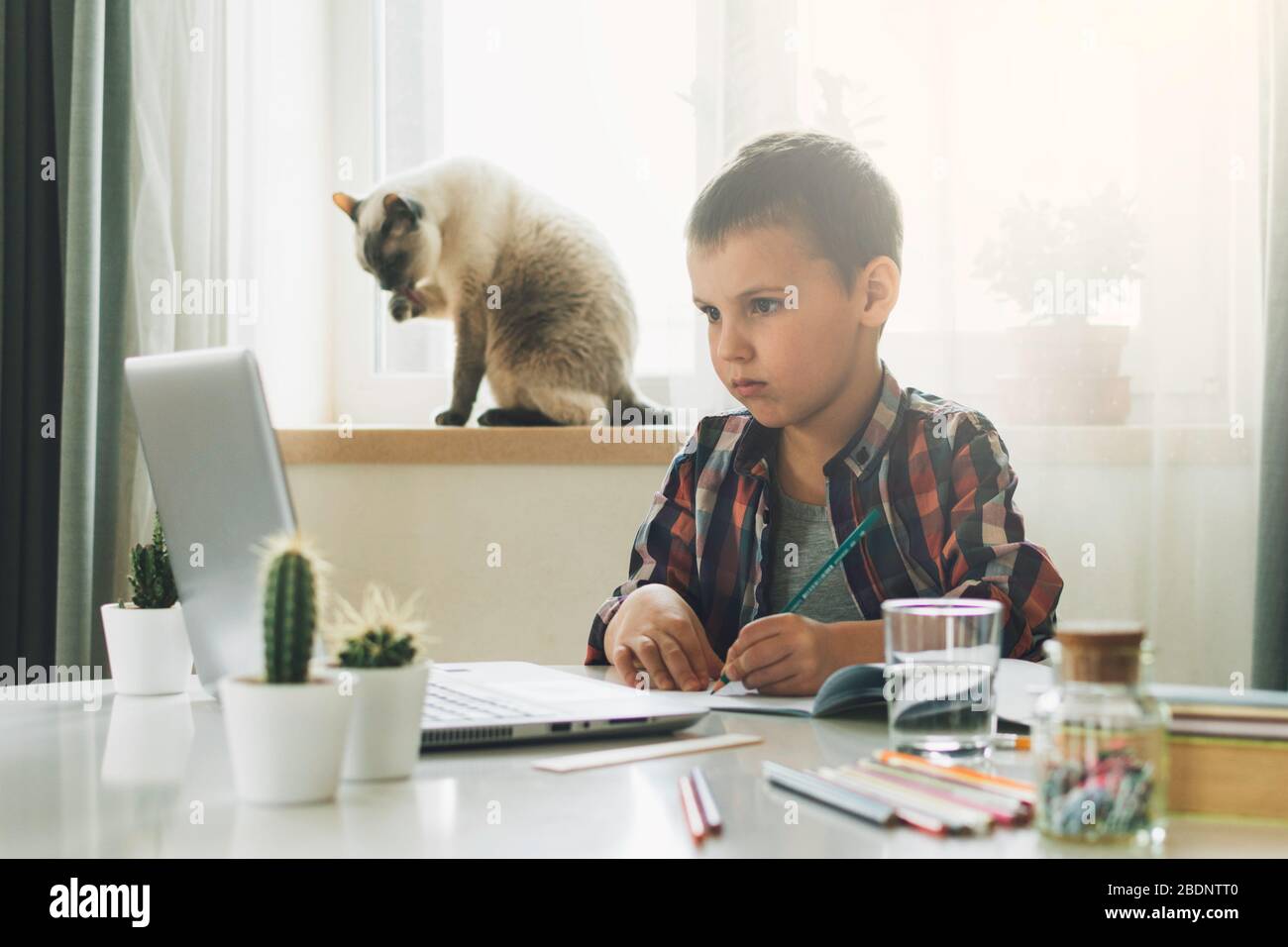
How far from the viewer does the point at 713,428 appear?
1479 millimetres

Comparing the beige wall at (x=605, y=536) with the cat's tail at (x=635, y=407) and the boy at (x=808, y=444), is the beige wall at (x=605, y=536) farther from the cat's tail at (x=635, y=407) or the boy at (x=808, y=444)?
the boy at (x=808, y=444)

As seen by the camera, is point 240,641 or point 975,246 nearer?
point 240,641

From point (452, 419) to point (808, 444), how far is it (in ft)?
2.43

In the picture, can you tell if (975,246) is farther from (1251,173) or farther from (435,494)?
(435,494)

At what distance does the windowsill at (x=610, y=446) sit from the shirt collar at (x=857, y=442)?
47 cm

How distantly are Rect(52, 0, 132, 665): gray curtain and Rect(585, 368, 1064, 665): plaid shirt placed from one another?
94cm

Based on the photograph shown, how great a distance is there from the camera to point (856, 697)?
2.72 ft

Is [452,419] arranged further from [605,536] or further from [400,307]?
[605,536]

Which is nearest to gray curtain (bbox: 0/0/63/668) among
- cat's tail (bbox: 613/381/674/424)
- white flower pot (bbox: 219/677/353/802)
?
cat's tail (bbox: 613/381/674/424)

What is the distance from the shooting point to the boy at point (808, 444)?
1250 millimetres

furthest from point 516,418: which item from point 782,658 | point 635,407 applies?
point 782,658

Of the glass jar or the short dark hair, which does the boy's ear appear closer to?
A: the short dark hair

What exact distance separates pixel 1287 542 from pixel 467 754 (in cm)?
139
